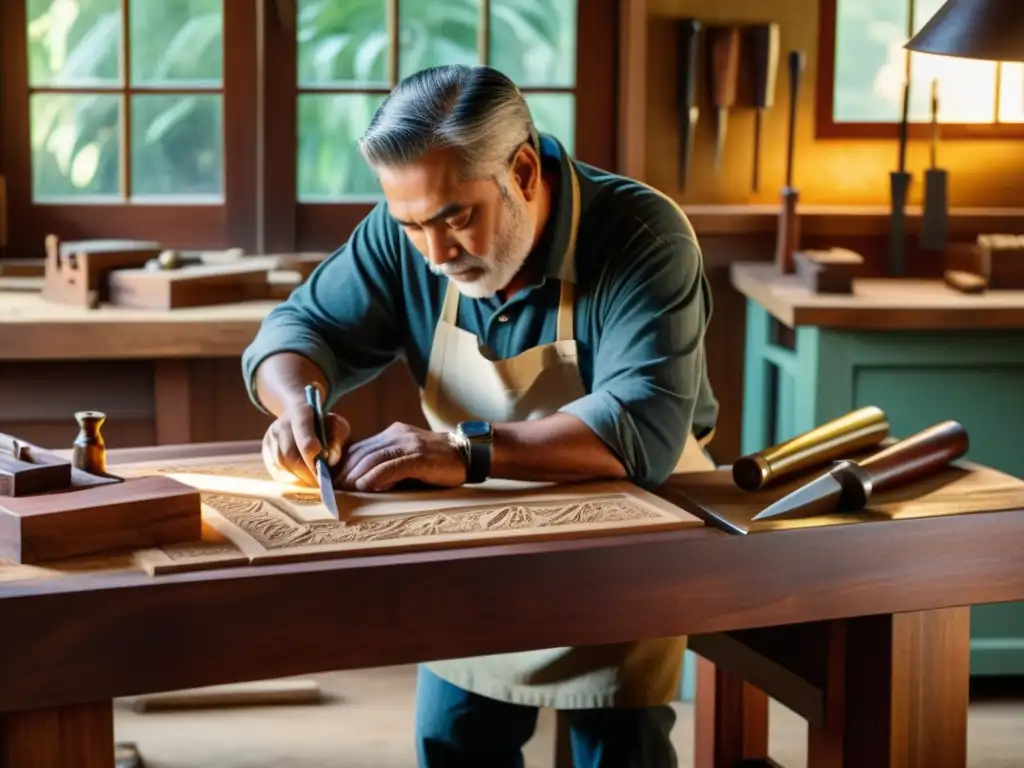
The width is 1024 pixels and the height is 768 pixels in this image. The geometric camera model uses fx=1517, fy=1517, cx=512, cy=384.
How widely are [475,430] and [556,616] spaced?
0.35 m

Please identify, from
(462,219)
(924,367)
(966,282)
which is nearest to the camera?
(462,219)

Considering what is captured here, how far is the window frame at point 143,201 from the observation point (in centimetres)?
387

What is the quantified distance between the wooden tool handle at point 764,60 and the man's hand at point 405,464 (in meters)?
2.18

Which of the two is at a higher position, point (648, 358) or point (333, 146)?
point (333, 146)

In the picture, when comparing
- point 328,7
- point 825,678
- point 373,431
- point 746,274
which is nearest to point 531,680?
point 825,678

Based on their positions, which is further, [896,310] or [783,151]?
[783,151]

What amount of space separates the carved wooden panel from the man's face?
0.34m

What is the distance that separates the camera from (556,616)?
6.12 ft

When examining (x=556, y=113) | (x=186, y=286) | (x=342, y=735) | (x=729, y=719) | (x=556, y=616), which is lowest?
(x=342, y=735)

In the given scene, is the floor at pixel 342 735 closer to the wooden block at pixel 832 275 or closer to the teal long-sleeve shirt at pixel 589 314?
the wooden block at pixel 832 275

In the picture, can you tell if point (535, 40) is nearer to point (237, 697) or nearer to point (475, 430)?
point (237, 697)

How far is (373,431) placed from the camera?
371 cm

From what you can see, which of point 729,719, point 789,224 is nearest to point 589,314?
point 729,719

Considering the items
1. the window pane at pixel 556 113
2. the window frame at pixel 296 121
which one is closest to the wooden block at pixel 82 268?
the window frame at pixel 296 121
